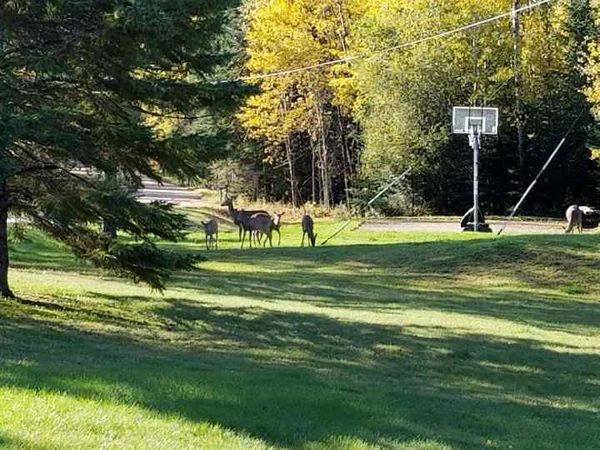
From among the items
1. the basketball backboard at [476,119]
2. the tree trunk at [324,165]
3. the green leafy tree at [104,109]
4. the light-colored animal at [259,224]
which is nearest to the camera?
the green leafy tree at [104,109]

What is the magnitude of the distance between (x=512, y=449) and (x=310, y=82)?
1481 inches

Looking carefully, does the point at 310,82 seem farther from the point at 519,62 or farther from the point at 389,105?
the point at 519,62

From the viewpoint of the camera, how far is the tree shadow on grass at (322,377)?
20.6 feet

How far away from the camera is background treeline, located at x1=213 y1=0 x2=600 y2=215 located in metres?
40.4

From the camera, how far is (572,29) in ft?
141

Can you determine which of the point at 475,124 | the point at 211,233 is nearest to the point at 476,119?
the point at 475,124

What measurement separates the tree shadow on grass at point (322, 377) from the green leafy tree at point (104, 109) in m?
1.74

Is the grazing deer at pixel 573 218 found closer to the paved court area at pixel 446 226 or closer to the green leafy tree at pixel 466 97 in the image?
the paved court area at pixel 446 226

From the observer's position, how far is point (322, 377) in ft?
29.6

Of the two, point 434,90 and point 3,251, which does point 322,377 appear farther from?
point 434,90

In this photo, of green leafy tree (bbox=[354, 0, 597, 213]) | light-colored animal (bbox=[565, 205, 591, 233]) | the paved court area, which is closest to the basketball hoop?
the paved court area

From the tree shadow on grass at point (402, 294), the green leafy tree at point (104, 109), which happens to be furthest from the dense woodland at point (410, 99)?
the green leafy tree at point (104, 109)

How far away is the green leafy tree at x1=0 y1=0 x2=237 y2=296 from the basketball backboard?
67.7 ft

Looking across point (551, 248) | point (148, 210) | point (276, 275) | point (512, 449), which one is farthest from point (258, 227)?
point (512, 449)
